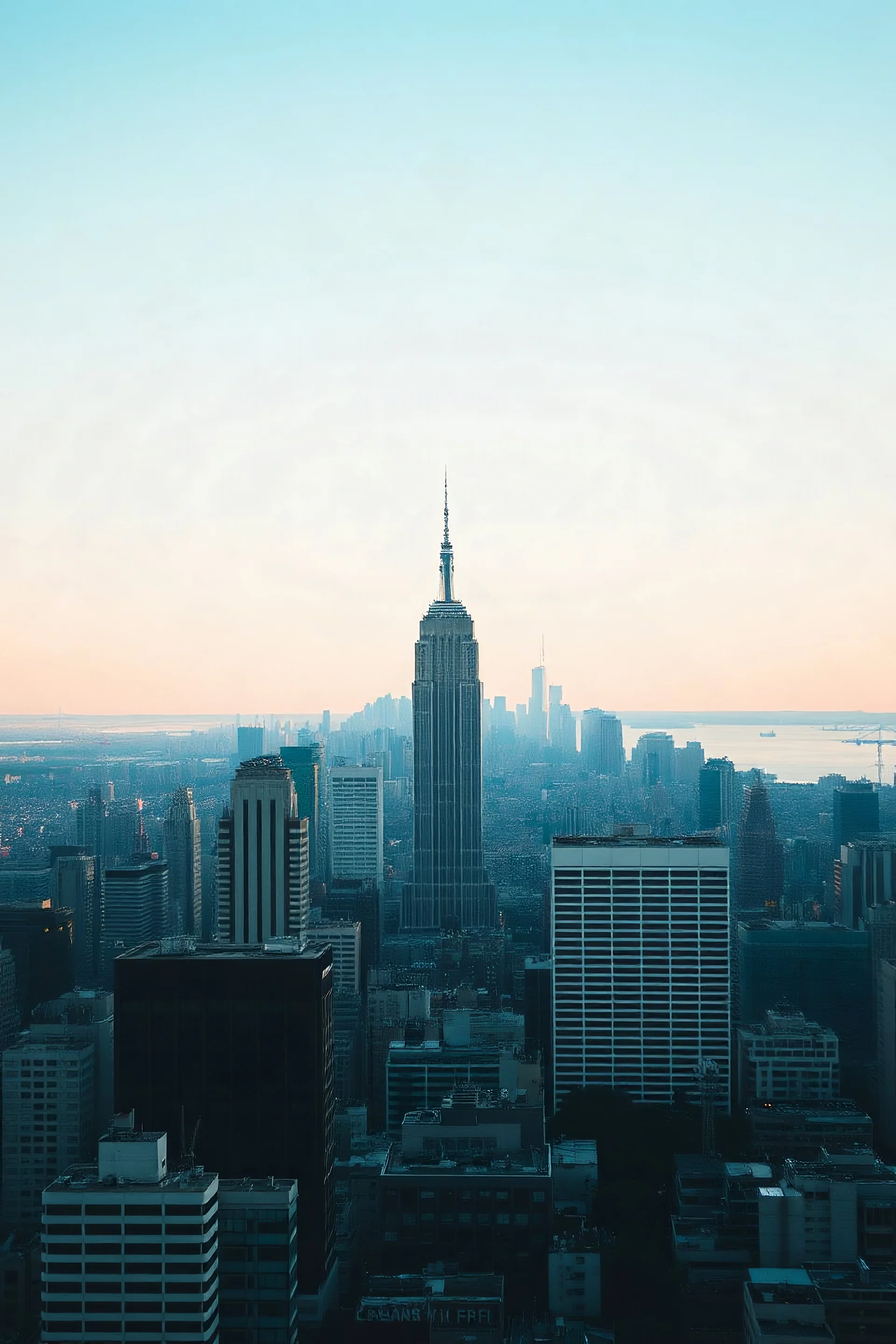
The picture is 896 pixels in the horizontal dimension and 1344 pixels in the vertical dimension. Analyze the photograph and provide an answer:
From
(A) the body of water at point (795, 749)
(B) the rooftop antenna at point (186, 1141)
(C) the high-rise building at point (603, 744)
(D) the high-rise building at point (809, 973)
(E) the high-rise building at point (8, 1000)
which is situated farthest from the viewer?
(C) the high-rise building at point (603, 744)

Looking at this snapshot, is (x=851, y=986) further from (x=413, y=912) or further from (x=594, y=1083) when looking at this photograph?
(x=413, y=912)

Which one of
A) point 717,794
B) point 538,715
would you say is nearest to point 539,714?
point 538,715

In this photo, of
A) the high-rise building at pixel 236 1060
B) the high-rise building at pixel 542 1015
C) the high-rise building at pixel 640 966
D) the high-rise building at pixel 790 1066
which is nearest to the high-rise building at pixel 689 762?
the high-rise building at pixel 542 1015

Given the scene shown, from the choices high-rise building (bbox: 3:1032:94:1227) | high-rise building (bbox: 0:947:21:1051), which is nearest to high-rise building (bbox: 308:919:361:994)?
high-rise building (bbox: 0:947:21:1051)

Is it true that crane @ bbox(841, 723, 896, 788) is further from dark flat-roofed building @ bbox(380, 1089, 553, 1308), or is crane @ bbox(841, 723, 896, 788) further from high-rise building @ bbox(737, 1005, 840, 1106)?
dark flat-roofed building @ bbox(380, 1089, 553, 1308)

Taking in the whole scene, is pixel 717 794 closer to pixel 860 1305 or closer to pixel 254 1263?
pixel 860 1305

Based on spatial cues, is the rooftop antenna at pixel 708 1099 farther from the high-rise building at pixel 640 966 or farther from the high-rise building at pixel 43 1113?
the high-rise building at pixel 43 1113
